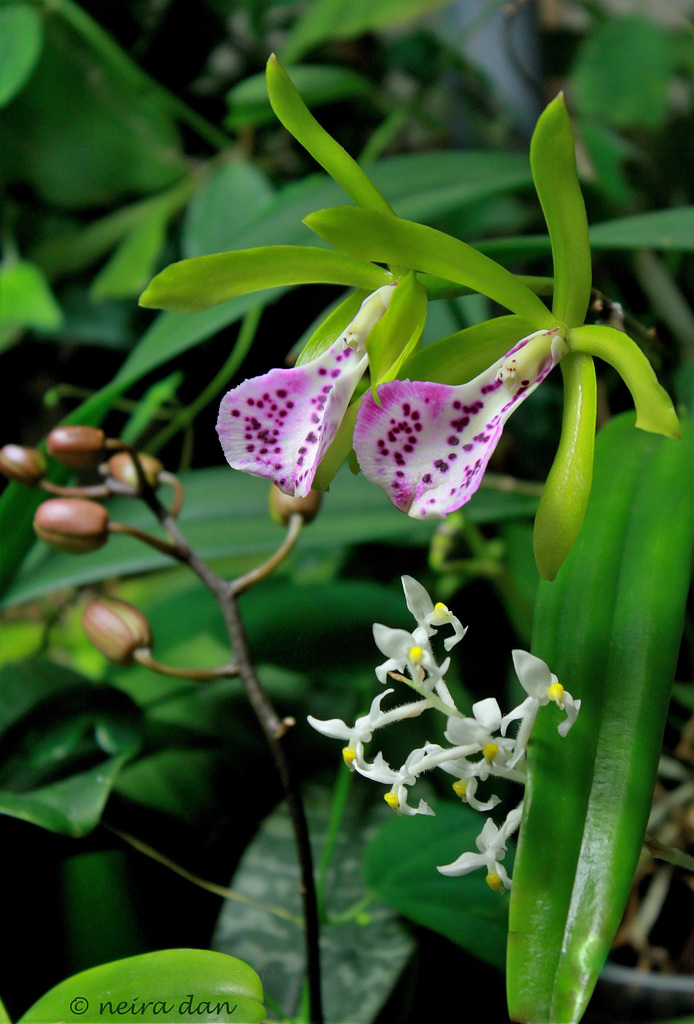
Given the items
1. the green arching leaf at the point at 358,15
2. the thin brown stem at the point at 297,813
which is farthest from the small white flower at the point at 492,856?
the green arching leaf at the point at 358,15

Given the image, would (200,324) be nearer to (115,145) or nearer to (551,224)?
(551,224)

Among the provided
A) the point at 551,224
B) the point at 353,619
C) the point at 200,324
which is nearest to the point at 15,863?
the point at 353,619

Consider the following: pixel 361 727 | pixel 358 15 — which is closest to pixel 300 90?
pixel 358 15

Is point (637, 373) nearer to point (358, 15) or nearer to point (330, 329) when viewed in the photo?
point (330, 329)

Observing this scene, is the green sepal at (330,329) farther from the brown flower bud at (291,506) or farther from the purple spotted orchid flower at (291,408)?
the brown flower bud at (291,506)


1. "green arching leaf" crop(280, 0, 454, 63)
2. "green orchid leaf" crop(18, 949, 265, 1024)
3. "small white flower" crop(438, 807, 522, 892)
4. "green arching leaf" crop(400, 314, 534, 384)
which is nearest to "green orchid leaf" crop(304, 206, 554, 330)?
"green arching leaf" crop(400, 314, 534, 384)
